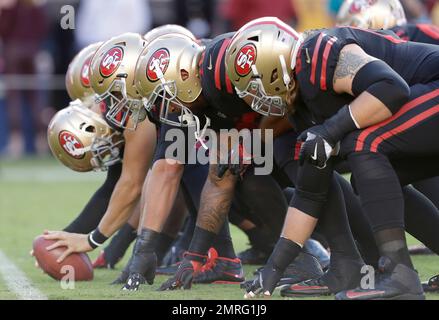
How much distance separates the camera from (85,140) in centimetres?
590

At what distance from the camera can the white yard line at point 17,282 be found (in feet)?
17.1

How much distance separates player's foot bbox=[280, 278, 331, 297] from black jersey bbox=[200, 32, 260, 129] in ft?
2.97

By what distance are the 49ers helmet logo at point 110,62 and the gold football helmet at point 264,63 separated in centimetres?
71

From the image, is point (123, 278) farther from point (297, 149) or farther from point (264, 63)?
point (264, 63)

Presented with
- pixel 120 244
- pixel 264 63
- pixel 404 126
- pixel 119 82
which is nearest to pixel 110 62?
pixel 119 82

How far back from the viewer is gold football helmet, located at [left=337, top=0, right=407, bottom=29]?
6.95 m

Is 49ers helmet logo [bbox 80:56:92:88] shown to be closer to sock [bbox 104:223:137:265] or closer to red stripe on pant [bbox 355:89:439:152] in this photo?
sock [bbox 104:223:137:265]

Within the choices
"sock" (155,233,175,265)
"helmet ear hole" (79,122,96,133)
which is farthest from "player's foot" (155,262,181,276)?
"helmet ear hole" (79,122,96,133)

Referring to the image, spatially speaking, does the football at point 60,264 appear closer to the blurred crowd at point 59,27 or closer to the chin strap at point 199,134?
the chin strap at point 199,134

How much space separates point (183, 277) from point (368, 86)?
135cm

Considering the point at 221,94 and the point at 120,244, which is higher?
the point at 221,94

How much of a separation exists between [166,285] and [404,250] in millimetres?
1192
